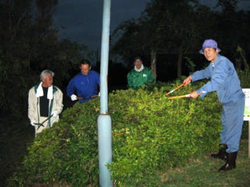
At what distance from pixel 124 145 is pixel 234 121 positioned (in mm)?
2037

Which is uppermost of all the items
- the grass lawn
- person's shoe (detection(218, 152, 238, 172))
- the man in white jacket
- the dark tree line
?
the dark tree line

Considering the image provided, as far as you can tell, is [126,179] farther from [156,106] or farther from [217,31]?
[217,31]

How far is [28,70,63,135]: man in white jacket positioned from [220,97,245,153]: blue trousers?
9.13 ft

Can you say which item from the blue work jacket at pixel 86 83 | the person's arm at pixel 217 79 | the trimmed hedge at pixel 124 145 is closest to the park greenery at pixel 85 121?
the trimmed hedge at pixel 124 145

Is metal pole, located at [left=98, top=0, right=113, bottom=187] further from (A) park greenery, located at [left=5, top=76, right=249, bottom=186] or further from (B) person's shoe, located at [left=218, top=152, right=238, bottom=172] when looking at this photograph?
(B) person's shoe, located at [left=218, top=152, right=238, bottom=172]

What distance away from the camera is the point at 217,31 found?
65.4 ft

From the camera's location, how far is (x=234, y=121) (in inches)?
213

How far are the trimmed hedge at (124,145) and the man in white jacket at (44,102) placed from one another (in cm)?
63

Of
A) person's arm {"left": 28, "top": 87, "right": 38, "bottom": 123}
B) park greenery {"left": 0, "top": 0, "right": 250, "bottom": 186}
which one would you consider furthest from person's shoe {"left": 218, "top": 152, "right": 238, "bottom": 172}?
person's arm {"left": 28, "top": 87, "right": 38, "bottom": 123}

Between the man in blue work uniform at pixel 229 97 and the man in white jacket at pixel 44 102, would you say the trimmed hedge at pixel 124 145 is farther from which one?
the man in white jacket at pixel 44 102

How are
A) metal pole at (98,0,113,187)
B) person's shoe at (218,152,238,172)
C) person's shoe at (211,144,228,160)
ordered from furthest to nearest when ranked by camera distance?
person's shoe at (211,144,228,160), person's shoe at (218,152,238,172), metal pole at (98,0,113,187)

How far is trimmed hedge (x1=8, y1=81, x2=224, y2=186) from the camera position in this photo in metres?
4.28

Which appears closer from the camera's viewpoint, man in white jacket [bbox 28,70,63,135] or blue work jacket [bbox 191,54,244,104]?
blue work jacket [bbox 191,54,244,104]

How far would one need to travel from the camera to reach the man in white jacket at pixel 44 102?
19.2 feet
